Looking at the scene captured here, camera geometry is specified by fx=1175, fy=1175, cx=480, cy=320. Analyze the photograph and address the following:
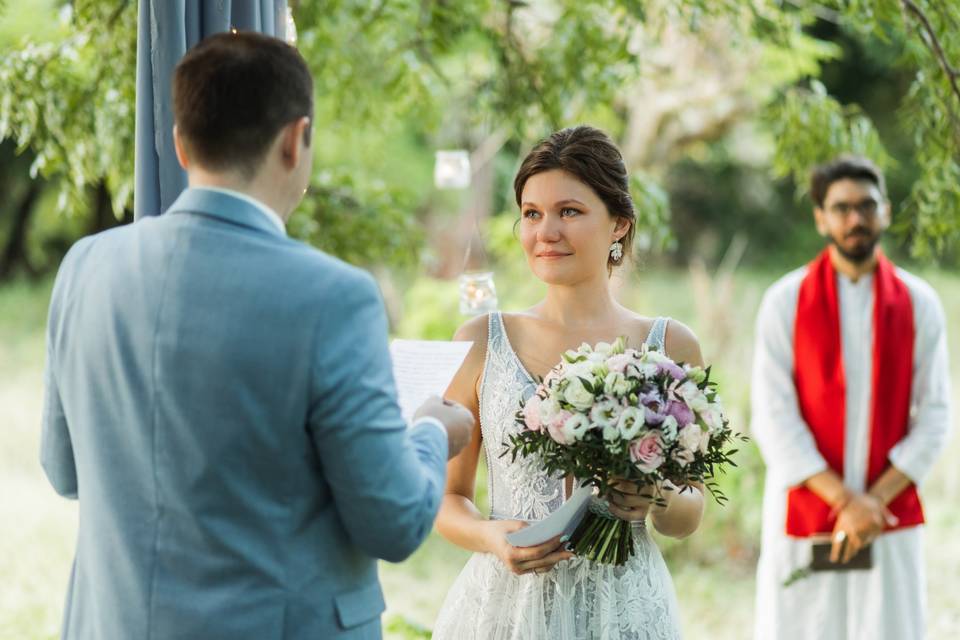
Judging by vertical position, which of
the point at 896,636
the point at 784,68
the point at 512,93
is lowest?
the point at 896,636

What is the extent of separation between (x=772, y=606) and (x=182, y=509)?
337 cm

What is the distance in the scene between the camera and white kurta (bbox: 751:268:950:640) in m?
4.38

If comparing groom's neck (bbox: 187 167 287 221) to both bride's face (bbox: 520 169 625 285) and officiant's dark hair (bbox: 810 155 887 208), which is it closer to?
bride's face (bbox: 520 169 625 285)

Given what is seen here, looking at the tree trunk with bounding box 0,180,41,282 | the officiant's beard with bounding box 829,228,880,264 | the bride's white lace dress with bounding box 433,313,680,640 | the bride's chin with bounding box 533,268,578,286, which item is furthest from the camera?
the tree trunk with bounding box 0,180,41,282

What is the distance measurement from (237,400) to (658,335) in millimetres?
1277

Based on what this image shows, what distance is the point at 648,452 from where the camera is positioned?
2143 millimetres

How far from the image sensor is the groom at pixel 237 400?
1.61 m

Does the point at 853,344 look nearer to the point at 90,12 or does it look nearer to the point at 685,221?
the point at 90,12

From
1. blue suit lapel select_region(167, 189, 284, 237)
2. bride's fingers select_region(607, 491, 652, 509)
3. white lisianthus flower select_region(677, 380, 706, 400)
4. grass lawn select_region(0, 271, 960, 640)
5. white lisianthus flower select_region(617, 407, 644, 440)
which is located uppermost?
blue suit lapel select_region(167, 189, 284, 237)

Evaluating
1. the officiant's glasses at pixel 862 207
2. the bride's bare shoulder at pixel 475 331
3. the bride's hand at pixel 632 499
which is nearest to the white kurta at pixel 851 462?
the officiant's glasses at pixel 862 207

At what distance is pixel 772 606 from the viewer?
453cm

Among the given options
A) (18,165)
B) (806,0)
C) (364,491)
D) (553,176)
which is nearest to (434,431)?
(364,491)

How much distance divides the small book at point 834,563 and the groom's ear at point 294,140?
326 centimetres

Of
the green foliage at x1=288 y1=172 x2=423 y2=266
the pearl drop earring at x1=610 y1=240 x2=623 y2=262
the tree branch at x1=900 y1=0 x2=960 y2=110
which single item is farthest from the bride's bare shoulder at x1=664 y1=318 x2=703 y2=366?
the green foliage at x1=288 y1=172 x2=423 y2=266
